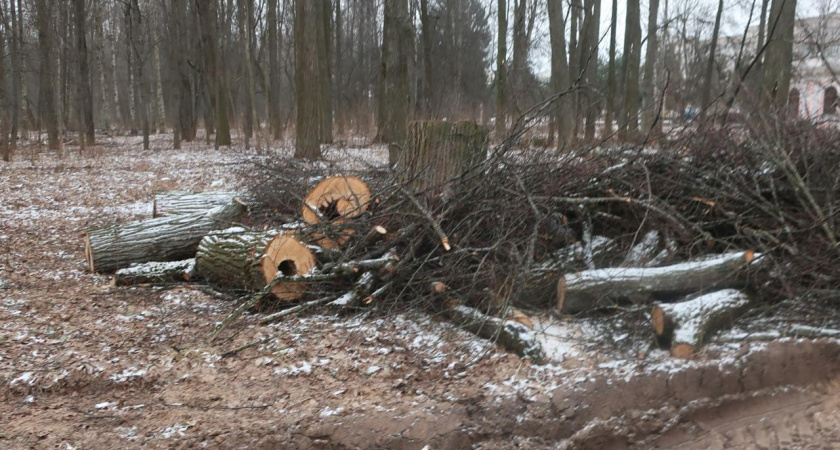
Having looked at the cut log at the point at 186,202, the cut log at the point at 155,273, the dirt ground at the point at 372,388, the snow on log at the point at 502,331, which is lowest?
the dirt ground at the point at 372,388

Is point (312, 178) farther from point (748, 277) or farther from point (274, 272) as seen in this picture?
point (748, 277)

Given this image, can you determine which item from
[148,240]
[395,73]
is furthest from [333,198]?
[395,73]

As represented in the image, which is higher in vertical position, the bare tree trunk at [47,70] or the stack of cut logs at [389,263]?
the bare tree trunk at [47,70]

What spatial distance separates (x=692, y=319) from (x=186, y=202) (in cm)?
586

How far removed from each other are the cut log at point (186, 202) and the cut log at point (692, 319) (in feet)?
17.3

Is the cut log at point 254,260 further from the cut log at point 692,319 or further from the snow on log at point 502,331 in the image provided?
the cut log at point 692,319

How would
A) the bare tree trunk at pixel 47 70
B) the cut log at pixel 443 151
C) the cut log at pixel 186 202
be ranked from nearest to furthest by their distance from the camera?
the cut log at pixel 443 151 < the cut log at pixel 186 202 < the bare tree trunk at pixel 47 70

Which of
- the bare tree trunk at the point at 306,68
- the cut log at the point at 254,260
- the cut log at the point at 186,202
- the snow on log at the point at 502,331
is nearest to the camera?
the snow on log at the point at 502,331

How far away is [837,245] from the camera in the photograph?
181 inches

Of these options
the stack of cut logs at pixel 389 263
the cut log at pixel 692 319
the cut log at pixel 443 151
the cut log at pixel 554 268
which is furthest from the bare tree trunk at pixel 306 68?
the cut log at pixel 692 319

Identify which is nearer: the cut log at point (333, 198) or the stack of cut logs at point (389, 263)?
the stack of cut logs at point (389, 263)

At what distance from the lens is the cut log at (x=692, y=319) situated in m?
4.17

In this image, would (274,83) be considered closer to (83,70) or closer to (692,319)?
(83,70)

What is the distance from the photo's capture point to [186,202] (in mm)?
7562
